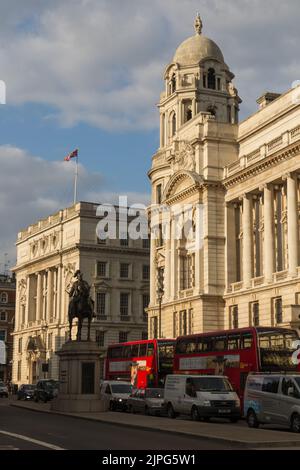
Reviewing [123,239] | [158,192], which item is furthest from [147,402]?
[123,239]

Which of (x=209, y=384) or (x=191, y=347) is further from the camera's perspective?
(x=191, y=347)

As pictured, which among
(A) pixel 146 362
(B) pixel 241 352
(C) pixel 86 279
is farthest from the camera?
(C) pixel 86 279

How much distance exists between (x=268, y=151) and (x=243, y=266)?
9754 mm

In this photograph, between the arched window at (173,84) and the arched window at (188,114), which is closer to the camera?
the arched window at (188,114)

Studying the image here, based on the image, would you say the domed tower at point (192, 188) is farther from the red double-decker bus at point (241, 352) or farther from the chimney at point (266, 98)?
the red double-decker bus at point (241, 352)

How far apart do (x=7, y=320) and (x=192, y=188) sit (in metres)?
69.4

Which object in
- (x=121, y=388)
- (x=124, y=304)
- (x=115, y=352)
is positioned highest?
(x=124, y=304)

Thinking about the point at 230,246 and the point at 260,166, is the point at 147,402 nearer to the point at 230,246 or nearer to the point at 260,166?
the point at 260,166

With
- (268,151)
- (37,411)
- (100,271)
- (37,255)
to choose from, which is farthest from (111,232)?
(37,411)

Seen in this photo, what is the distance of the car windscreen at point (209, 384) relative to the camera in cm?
3536

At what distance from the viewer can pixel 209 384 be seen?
1400 inches

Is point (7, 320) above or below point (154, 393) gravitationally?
above

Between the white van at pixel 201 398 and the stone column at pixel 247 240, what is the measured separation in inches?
985

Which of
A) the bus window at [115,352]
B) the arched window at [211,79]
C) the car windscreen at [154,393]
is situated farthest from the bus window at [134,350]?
the arched window at [211,79]
